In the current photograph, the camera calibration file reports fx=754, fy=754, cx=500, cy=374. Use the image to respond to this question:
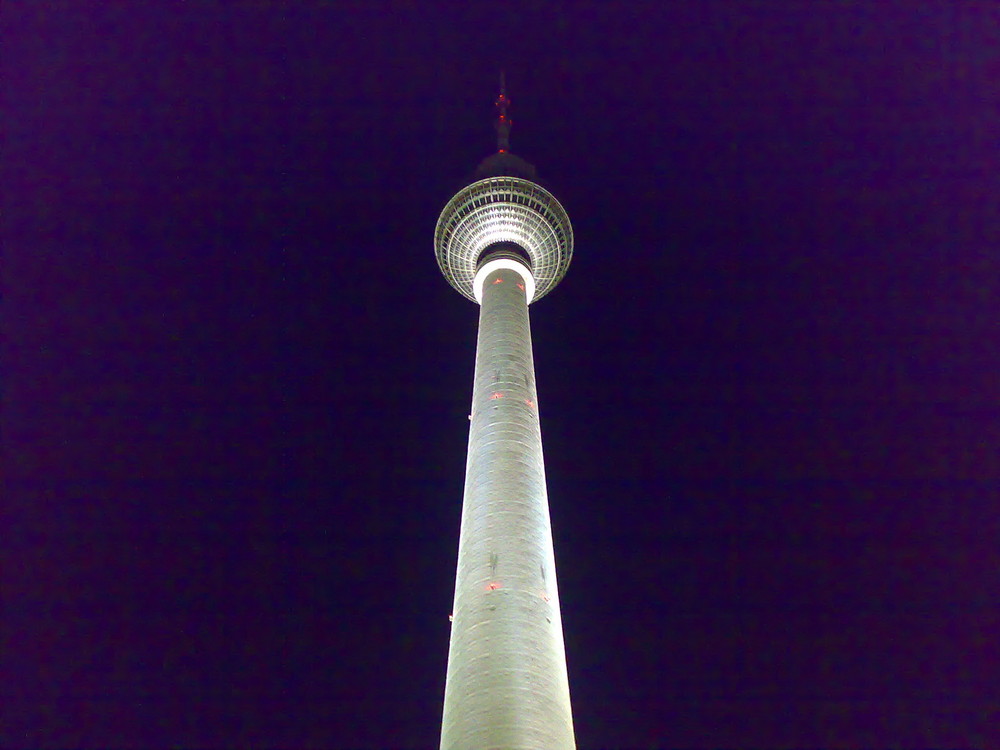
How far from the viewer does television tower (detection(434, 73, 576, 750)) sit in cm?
2581

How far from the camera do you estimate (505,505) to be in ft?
106

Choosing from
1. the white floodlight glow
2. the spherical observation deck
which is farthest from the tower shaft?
the spherical observation deck

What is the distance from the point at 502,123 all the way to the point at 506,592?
44.7m

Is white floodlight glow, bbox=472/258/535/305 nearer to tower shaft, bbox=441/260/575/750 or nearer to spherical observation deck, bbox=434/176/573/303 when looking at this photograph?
spherical observation deck, bbox=434/176/573/303

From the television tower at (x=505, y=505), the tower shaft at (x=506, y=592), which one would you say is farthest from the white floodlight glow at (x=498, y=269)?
the tower shaft at (x=506, y=592)

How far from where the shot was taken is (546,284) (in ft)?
178

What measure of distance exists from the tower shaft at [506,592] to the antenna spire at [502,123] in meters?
26.5

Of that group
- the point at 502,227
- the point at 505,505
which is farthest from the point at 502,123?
the point at 505,505

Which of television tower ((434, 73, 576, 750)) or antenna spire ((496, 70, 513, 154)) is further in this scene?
antenna spire ((496, 70, 513, 154))

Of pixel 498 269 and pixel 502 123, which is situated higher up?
pixel 502 123

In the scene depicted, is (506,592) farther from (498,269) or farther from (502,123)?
(502,123)

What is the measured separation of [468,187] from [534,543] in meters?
28.4

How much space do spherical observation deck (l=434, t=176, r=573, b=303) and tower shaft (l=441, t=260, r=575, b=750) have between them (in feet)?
41.8

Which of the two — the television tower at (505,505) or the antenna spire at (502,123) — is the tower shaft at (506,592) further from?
the antenna spire at (502,123)
